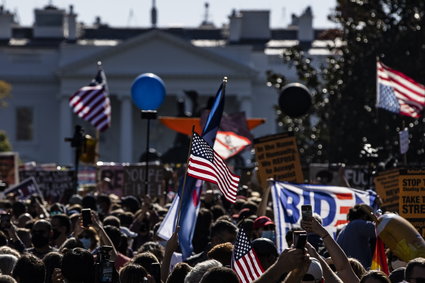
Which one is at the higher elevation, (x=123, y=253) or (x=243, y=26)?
(x=243, y=26)

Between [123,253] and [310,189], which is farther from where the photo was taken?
[310,189]

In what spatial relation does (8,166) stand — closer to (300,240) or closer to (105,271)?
(105,271)

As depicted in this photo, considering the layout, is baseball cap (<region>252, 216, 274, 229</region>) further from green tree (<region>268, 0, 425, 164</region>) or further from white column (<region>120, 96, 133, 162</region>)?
white column (<region>120, 96, 133, 162</region>)

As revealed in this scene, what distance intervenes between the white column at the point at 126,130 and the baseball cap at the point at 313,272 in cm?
8609

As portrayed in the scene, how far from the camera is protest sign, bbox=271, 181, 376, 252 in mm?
13727

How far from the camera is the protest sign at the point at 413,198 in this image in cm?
1284

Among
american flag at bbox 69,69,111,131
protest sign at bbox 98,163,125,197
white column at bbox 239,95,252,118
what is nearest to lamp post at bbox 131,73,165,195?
protest sign at bbox 98,163,125,197

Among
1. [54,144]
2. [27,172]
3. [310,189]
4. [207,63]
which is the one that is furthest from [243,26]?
[310,189]

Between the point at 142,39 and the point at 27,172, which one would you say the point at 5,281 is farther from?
the point at 142,39

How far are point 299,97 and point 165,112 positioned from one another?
2994 inches

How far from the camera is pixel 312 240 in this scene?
41.1 ft

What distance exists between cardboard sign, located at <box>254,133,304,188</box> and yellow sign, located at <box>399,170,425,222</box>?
3375 millimetres

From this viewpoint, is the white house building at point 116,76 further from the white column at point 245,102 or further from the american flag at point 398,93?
the american flag at point 398,93

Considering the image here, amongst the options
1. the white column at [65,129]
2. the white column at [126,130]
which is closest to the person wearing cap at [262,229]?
the white column at [126,130]
